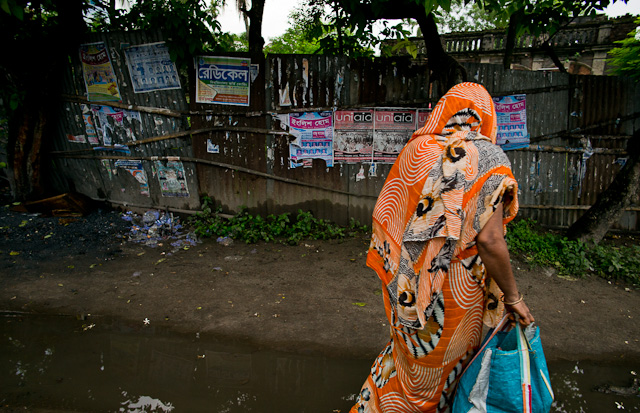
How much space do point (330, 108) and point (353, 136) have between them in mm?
475

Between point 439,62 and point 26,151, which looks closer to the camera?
point 439,62

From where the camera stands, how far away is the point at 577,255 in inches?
180

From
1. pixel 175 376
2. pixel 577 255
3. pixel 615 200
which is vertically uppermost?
pixel 615 200

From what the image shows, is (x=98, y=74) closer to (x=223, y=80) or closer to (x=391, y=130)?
(x=223, y=80)

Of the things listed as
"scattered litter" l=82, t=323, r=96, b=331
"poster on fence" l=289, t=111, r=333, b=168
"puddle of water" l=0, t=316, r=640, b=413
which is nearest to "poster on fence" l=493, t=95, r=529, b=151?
"poster on fence" l=289, t=111, r=333, b=168

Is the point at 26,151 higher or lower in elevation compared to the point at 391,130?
lower

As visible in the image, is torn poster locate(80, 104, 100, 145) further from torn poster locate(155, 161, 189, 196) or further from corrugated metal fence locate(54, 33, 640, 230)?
torn poster locate(155, 161, 189, 196)

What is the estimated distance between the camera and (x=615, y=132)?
5.38 metres

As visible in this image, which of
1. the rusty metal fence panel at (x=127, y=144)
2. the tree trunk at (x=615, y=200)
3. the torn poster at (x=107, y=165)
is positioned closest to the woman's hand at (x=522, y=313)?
the tree trunk at (x=615, y=200)

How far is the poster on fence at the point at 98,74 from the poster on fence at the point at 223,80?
4.10ft

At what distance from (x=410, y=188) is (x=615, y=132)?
17.4 feet

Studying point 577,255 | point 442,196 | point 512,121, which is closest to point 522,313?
point 442,196

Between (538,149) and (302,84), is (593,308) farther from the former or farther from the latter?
(302,84)

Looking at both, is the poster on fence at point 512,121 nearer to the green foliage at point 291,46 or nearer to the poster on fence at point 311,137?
the poster on fence at point 311,137
